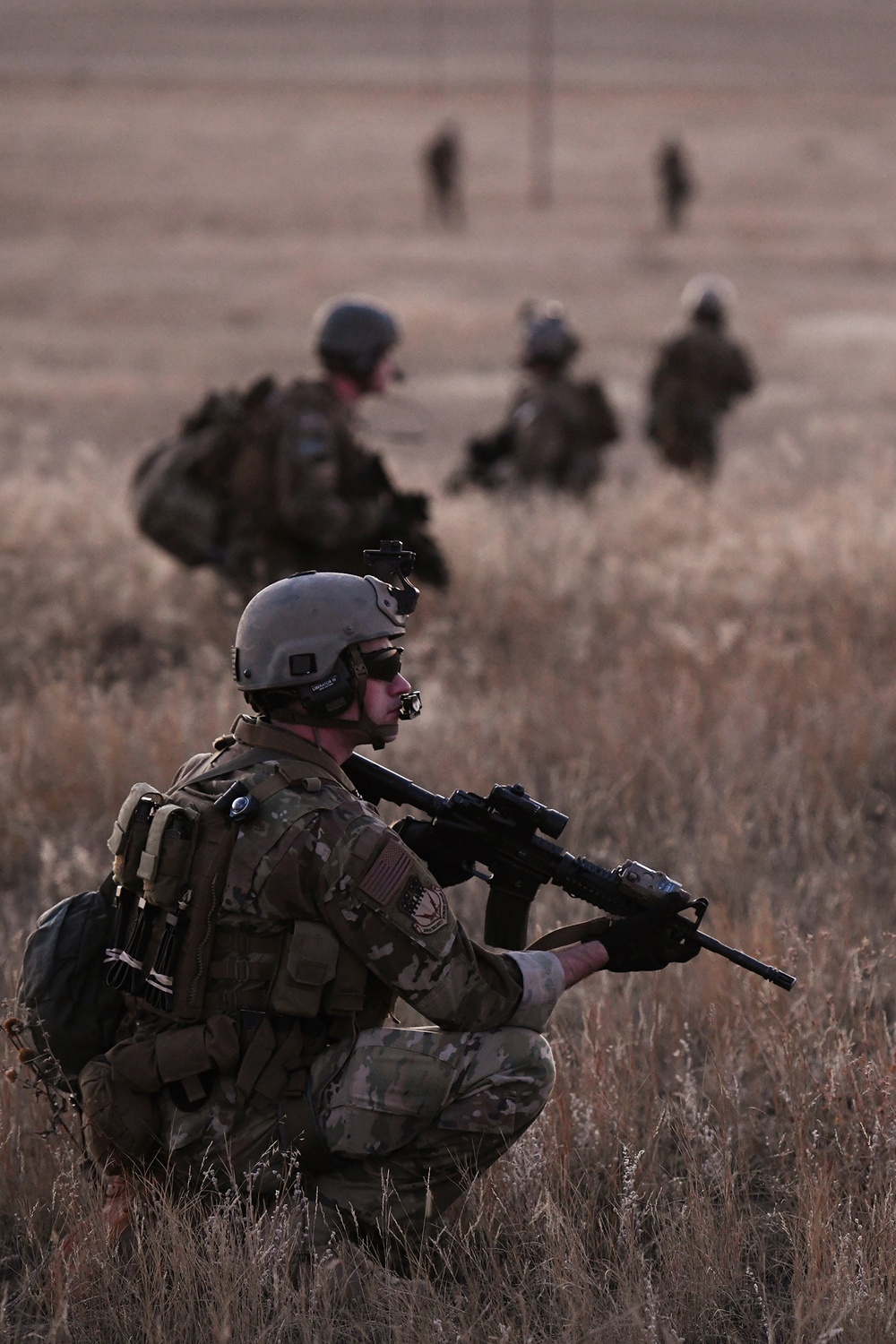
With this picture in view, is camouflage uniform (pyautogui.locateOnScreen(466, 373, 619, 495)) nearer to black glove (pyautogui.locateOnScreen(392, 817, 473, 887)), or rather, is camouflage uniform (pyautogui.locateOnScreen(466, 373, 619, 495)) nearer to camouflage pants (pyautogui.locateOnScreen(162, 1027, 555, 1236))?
black glove (pyautogui.locateOnScreen(392, 817, 473, 887))

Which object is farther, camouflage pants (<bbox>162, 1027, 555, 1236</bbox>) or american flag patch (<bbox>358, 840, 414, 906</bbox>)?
camouflage pants (<bbox>162, 1027, 555, 1236</bbox>)

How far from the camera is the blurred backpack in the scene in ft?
22.9

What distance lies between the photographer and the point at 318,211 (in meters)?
41.0

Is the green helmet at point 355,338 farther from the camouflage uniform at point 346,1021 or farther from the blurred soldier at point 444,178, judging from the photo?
the blurred soldier at point 444,178

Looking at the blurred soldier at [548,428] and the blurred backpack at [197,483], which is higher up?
the blurred soldier at [548,428]

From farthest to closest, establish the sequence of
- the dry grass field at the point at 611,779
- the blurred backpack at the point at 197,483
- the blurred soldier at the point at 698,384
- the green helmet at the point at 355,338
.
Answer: the blurred soldier at the point at 698,384, the blurred backpack at the point at 197,483, the green helmet at the point at 355,338, the dry grass field at the point at 611,779

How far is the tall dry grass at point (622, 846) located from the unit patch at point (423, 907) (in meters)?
0.62

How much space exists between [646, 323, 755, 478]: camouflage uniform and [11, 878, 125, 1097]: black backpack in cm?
910

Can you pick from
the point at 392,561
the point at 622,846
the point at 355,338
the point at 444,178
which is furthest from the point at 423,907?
the point at 444,178

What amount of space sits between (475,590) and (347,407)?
163 centimetres

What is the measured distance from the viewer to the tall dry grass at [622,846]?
3098mm

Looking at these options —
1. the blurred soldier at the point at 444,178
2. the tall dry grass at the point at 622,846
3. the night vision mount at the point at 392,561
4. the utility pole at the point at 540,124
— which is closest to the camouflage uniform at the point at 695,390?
the tall dry grass at the point at 622,846

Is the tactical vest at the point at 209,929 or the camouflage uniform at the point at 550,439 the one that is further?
the camouflage uniform at the point at 550,439

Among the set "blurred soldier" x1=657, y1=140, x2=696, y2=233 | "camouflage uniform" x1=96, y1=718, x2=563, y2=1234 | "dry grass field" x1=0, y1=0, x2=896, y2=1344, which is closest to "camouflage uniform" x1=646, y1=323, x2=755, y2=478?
"dry grass field" x1=0, y1=0, x2=896, y2=1344
